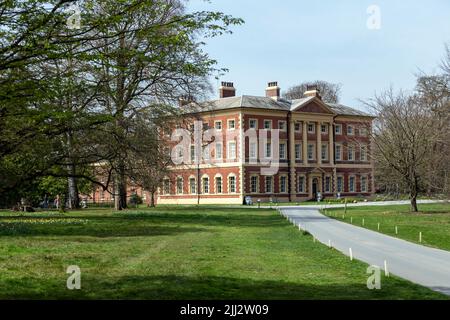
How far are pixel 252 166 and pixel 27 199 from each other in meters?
29.8

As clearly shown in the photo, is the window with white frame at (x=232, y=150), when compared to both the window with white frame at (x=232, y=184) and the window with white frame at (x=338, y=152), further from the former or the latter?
the window with white frame at (x=338, y=152)

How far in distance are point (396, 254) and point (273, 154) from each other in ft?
191

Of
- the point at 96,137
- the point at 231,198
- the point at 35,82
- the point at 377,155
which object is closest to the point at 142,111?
the point at 96,137

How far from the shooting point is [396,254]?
19.1 meters

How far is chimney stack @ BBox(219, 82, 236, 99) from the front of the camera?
7956 centimetres

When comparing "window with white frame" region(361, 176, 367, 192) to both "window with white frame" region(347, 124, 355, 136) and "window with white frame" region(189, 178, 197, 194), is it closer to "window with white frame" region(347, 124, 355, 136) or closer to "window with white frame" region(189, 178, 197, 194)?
"window with white frame" region(347, 124, 355, 136)

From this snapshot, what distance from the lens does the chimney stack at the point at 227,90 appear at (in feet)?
261

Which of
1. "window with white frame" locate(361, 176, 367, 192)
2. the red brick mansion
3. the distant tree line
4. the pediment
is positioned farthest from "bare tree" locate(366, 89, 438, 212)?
"window with white frame" locate(361, 176, 367, 192)

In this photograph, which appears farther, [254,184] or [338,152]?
[338,152]

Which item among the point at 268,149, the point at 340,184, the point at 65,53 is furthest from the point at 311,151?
the point at 65,53

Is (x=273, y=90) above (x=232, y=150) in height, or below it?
above

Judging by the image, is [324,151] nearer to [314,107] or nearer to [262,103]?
A: [314,107]

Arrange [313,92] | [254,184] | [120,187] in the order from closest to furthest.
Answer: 1. [120,187]
2. [254,184]
3. [313,92]
